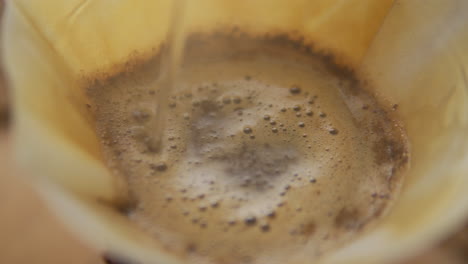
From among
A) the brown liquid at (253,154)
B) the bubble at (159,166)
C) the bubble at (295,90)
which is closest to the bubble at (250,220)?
the brown liquid at (253,154)

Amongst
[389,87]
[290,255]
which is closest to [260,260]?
[290,255]

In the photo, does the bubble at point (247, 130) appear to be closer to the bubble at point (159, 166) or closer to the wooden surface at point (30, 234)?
the bubble at point (159, 166)

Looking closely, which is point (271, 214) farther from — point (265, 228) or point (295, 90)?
point (295, 90)

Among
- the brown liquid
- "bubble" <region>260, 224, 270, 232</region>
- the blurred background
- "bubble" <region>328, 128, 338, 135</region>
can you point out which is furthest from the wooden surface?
"bubble" <region>328, 128, 338, 135</region>

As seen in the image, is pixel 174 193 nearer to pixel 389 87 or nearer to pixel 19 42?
pixel 19 42

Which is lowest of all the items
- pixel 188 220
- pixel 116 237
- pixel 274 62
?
pixel 116 237

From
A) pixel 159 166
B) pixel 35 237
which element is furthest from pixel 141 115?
pixel 35 237
